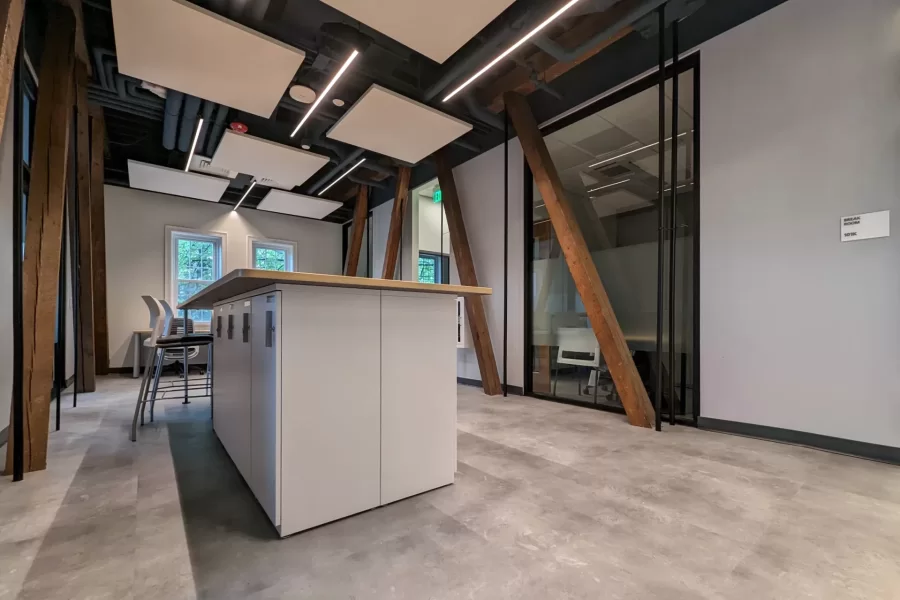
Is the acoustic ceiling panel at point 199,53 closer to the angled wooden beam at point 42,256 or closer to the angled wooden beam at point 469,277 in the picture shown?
the angled wooden beam at point 42,256

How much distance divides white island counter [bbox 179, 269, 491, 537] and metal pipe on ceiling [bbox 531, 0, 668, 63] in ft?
8.48

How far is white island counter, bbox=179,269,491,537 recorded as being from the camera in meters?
1.57

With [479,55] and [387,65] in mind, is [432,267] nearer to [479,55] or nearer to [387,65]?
[387,65]

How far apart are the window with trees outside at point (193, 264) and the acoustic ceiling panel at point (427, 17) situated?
6.03 metres

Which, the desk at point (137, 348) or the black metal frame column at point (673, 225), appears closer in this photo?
the black metal frame column at point (673, 225)

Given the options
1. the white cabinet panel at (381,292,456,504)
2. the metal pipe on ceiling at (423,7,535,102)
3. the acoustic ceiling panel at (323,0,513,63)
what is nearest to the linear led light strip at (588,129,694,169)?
the metal pipe on ceiling at (423,7,535,102)

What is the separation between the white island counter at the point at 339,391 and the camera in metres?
1.57

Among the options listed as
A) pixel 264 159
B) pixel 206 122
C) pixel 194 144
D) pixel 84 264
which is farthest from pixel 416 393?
pixel 84 264

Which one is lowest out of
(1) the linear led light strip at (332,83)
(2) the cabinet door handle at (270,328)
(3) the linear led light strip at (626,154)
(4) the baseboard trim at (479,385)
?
(4) the baseboard trim at (479,385)

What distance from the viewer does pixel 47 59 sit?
266 cm

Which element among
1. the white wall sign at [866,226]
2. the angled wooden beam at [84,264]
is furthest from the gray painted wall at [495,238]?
the angled wooden beam at [84,264]

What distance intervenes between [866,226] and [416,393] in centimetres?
309

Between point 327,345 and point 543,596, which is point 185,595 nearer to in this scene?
point 327,345

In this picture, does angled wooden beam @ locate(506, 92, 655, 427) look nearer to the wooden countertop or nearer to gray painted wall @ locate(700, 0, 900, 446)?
gray painted wall @ locate(700, 0, 900, 446)
